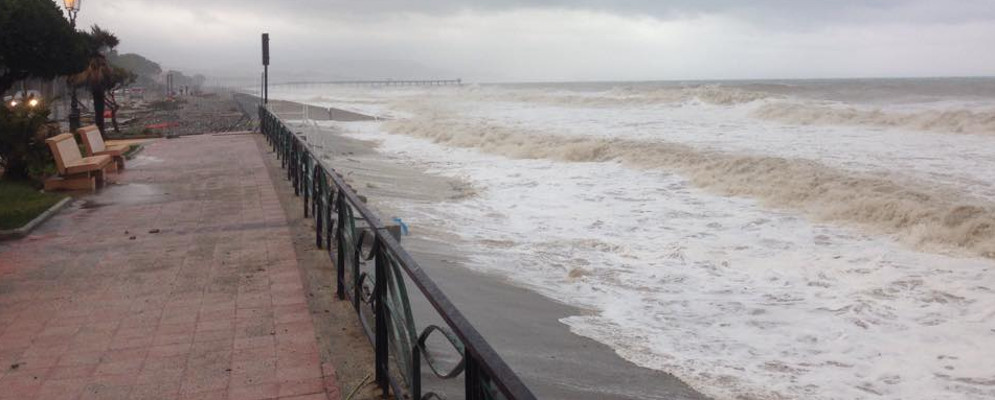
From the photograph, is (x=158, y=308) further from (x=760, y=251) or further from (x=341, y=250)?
(x=760, y=251)

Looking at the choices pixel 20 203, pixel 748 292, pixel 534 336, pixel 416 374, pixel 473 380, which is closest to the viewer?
pixel 473 380

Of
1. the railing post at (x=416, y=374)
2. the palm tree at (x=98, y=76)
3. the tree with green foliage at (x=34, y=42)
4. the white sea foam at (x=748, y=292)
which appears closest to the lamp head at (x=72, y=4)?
the tree with green foliage at (x=34, y=42)

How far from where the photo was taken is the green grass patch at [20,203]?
8312mm

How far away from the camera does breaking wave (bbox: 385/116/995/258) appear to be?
37.6ft

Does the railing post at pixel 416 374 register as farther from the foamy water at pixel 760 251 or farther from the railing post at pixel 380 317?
the foamy water at pixel 760 251

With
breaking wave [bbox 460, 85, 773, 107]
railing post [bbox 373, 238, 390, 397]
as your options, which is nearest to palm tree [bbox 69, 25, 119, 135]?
railing post [bbox 373, 238, 390, 397]

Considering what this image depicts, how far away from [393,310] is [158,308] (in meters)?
2.51

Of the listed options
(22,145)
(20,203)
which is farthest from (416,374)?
(22,145)

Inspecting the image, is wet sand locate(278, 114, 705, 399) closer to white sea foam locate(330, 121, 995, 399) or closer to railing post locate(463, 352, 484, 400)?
white sea foam locate(330, 121, 995, 399)

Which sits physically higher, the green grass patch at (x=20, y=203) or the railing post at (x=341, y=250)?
the railing post at (x=341, y=250)

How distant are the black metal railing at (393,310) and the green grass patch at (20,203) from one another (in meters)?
3.59

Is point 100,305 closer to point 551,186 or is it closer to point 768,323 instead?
point 768,323

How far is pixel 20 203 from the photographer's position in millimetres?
9547

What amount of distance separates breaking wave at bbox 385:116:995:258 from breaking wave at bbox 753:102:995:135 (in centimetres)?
1075
